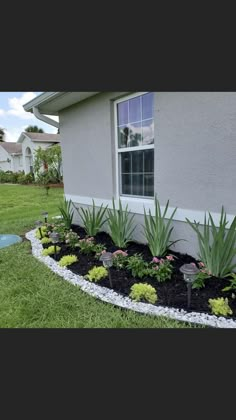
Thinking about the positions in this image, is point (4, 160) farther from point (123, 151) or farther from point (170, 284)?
point (170, 284)

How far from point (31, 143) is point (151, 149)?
21071 millimetres

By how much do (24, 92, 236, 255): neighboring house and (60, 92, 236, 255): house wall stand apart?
0.04 feet

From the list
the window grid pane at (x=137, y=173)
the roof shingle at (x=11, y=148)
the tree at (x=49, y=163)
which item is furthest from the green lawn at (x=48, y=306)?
the roof shingle at (x=11, y=148)

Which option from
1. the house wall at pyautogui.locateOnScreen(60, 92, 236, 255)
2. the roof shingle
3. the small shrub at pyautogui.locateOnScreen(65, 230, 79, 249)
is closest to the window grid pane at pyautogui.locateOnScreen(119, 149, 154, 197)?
the house wall at pyautogui.locateOnScreen(60, 92, 236, 255)

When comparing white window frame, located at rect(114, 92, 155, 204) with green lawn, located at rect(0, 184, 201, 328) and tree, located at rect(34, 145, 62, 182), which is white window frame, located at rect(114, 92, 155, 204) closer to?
green lawn, located at rect(0, 184, 201, 328)

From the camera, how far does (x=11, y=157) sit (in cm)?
2820

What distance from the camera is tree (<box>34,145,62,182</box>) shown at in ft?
50.7

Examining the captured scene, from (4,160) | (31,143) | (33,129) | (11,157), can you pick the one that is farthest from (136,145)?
(33,129)

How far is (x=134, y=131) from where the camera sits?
13.5 ft

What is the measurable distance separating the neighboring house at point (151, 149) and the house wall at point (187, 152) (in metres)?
0.01

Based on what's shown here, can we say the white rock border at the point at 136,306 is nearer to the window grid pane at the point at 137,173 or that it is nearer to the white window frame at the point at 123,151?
the white window frame at the point at 123,151
